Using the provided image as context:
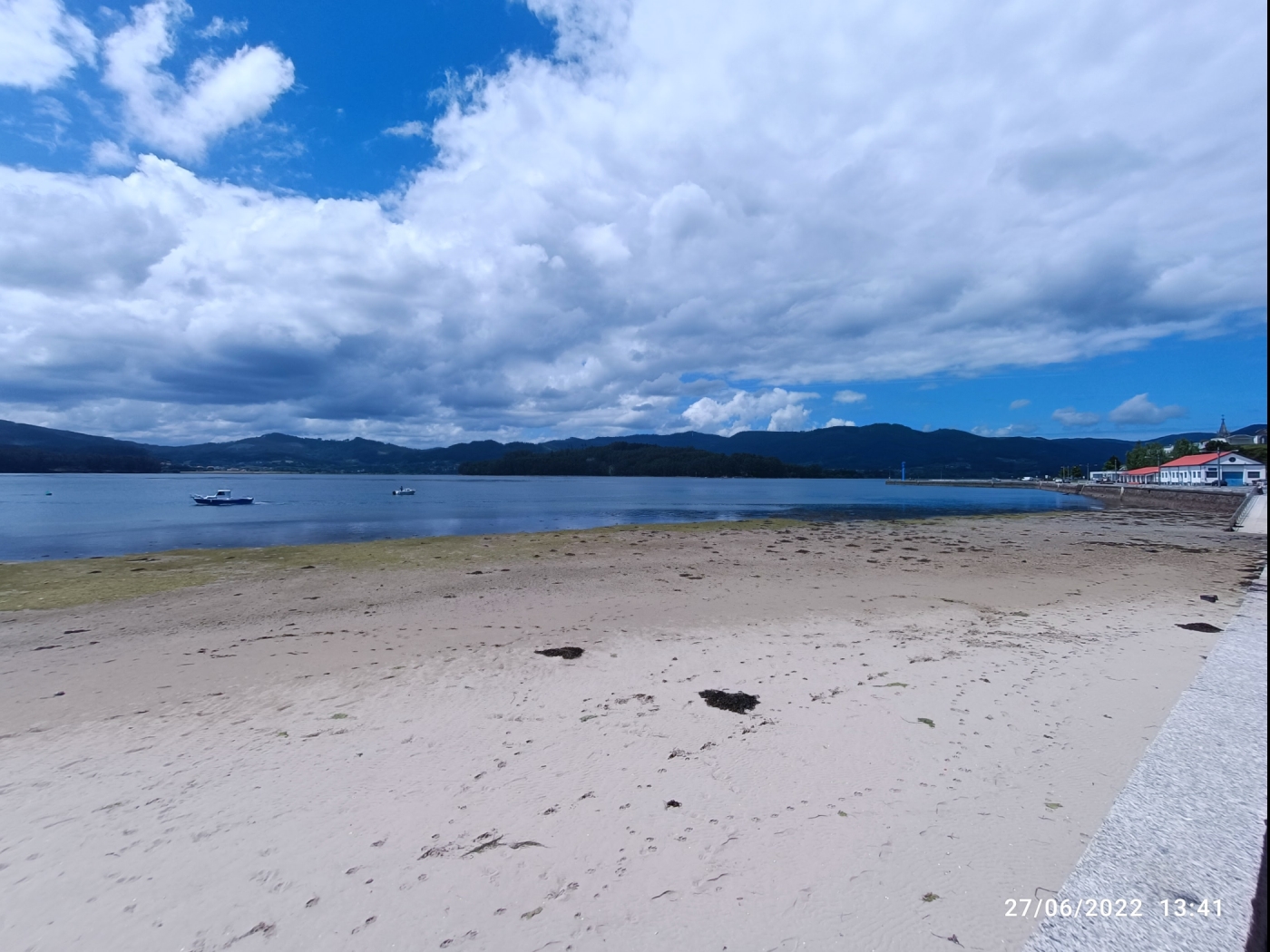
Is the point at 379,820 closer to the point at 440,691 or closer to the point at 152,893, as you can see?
the point at 152,893

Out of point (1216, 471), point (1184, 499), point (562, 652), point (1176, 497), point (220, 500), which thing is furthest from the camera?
point (1216, 471)

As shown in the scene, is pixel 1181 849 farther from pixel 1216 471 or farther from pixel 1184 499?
pixel 1216 471

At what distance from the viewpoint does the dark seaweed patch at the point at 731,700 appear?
701cm

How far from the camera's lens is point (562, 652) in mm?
9523

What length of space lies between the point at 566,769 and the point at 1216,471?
100 m

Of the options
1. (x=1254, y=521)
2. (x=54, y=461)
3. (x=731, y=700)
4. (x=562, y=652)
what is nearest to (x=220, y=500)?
(x=562, y=652)

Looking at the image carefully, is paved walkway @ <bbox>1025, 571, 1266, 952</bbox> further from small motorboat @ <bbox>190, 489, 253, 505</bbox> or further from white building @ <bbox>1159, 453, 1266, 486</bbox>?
white building @ <bbox>1159, 453, 1266, 486</bbox>

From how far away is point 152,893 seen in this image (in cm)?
399

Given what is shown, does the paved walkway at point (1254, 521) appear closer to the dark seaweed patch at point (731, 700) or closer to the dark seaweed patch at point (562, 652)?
the dark seaweed patch at point (731, 700)

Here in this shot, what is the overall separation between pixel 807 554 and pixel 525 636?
585 inches

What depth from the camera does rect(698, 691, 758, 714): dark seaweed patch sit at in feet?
23.0

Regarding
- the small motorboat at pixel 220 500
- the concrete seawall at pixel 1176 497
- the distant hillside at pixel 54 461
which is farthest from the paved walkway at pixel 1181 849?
the distant hillside at pixel 54 461

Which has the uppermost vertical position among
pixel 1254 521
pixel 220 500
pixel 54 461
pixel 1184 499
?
pixel 54 461

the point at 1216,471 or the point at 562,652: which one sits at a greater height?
the point at 1216,471
